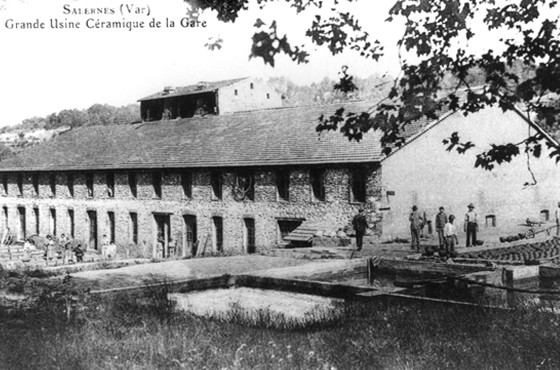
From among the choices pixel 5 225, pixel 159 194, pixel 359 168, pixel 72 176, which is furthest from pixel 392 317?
pixel 5 225

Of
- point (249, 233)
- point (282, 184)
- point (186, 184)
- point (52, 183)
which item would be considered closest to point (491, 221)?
point (282, 184)

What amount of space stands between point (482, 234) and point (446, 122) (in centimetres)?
517

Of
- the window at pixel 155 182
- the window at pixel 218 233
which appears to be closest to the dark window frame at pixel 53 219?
the window at pixel 155 182

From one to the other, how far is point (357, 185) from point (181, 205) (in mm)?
10056

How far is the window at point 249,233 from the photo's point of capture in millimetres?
28381

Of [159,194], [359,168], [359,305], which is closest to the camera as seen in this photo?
[359,305]

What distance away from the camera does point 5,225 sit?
135 ft

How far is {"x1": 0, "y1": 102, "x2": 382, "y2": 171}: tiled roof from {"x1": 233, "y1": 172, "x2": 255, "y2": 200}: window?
71 cm

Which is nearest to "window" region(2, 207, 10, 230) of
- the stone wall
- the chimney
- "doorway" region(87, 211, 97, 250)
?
the stone wall

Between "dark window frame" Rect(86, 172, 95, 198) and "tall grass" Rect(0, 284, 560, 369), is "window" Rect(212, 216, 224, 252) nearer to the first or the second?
"dark window frame" Rect(86, 172, 95, 198)

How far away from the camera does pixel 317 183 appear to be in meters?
26.3

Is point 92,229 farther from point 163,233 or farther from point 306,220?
point 306,220

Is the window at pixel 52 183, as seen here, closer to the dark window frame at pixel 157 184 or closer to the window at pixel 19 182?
the window at pixel 19 182

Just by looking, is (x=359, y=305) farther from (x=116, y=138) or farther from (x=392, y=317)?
(x=116, y=138)
